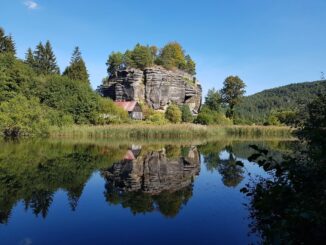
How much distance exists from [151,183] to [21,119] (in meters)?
29.4

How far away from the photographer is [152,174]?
1512cm

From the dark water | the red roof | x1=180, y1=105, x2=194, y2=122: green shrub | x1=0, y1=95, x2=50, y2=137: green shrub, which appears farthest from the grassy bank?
the dark water

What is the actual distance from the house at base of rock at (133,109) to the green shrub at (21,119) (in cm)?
2127

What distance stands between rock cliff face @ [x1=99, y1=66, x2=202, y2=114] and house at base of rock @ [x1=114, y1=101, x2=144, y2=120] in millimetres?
2973

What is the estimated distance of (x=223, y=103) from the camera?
263 ft

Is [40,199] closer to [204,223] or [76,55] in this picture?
[204,223]

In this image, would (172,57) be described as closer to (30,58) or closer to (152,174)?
(30,58)

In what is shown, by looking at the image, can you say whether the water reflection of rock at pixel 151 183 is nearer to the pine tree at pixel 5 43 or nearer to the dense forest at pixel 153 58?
the pine tree at pixel 5 43

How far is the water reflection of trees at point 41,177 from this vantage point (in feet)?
32.5

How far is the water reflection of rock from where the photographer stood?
10102mm

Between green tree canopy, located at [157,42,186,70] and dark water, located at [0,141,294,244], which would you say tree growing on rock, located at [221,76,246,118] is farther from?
dark water, located at [0,141,294,244]

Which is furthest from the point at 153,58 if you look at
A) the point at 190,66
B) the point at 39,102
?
the point at 39,102

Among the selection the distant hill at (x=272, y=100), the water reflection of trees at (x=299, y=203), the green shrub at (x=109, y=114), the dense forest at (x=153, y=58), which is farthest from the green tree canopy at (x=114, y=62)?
the distant hill at (x=272, y=100)

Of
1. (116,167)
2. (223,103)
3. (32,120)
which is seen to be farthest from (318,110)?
(223,103)
